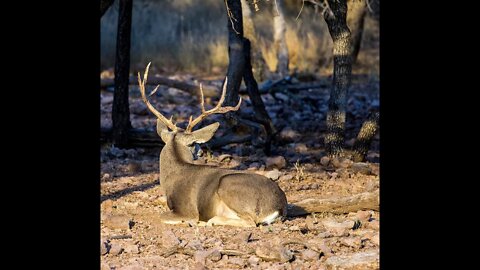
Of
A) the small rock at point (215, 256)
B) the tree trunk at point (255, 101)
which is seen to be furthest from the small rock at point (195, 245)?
the tree trunk at point (255, 101)

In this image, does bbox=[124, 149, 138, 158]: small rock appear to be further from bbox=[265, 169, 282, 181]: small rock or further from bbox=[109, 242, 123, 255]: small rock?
bbox=[109, 242, 123, 255]: small rock

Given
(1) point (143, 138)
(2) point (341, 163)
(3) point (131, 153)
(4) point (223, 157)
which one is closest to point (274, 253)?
(2) point (341, 163)

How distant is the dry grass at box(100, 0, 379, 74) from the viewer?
2134 centimetres

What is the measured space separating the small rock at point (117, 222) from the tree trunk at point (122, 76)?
3.91m

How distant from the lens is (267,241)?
700cm

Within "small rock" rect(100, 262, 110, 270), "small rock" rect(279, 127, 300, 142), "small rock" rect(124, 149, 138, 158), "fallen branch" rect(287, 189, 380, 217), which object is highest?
"small rock" rect(279, 127, 300, 142)

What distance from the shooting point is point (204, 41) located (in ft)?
74.9

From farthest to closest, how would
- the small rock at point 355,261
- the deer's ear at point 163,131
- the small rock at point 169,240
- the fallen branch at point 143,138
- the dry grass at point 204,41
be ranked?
the dry grass at point 204,41 < the fallen branch at point 143,138 < the deer's ear at point 163,131 < the small rock at point 169,240 < the small rock at point 355,261

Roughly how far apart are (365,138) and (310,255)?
4.15 metres

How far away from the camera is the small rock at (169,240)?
6.96 metres

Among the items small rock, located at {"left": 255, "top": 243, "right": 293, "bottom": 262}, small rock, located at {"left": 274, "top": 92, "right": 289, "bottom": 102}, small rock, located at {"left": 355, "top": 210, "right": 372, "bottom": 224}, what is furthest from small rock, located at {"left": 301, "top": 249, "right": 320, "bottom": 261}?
small rock, located at {"left": 274, "top": 92, "right": 289, "bottom": 102}

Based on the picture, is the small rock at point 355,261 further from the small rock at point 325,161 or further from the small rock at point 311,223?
the small rock at point 325,161

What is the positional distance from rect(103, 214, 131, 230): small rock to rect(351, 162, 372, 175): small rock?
10.5 feet
